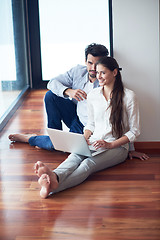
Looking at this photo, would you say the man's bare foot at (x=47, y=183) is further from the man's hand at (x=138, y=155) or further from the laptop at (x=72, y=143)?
the man's hand at (x=138, y=155)

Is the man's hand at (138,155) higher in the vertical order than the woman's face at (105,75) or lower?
lower

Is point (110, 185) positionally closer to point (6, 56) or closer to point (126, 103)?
point (126, 103)

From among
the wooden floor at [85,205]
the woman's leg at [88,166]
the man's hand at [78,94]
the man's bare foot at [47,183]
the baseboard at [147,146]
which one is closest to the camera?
the wooden floor at [85,205]

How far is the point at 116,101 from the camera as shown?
94.7 inches

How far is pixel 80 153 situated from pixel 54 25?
3366 millimetres

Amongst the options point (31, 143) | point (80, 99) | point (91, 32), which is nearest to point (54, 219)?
point (80, 99)

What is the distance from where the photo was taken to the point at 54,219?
1895 millimetres

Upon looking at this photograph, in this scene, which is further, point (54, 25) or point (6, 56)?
point (54, 25)

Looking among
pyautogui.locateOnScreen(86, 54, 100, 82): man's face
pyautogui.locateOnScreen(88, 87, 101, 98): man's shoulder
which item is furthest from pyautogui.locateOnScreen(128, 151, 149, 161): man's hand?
pyautogui.locateOnScreen(86, 54, 100, 82): man's face

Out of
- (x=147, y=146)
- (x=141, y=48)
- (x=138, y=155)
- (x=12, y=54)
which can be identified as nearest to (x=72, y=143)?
(x=138, y=155)

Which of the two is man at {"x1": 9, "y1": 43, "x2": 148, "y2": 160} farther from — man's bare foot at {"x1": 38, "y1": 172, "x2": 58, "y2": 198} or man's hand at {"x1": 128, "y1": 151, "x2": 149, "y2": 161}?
man's bare foot at {"x1": 38, "y1": 172, "x2": 58, "y2": 198}

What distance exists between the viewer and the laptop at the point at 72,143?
90.0 inches

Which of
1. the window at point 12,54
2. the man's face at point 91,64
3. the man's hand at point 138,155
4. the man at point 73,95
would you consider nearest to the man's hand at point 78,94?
the man at point 73,95

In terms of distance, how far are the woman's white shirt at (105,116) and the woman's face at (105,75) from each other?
3.5 inches
